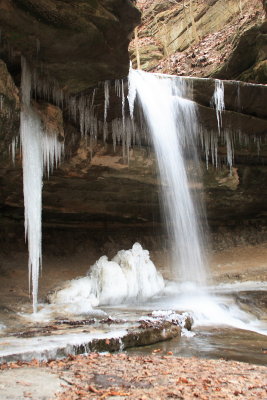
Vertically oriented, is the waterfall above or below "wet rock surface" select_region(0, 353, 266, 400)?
above

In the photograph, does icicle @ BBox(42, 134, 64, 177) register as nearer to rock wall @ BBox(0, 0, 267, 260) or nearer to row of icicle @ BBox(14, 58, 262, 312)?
row of icicle @ BBox(14, 58, 262, 312)

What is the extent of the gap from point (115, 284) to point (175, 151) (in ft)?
14.3

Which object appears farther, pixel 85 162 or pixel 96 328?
pixel 85 162

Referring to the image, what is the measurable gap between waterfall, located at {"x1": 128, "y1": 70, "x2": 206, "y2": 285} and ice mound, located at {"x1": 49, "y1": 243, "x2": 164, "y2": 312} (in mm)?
2553

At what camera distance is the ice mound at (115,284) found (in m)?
8.86

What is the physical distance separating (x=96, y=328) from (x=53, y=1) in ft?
17.1

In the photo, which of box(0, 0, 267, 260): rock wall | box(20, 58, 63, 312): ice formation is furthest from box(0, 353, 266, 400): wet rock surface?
box(0, 0, 267, 260): rock wall

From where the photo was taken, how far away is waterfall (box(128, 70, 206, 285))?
9.64m

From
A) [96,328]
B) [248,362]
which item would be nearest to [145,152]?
[96,328]

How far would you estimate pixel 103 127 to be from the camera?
31.7ft

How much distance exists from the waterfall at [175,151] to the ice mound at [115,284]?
8.37 ft

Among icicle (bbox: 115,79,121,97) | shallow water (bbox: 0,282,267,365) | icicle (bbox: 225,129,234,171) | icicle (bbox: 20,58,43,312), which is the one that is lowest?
shallow water (bbox: 0,282,267,365)

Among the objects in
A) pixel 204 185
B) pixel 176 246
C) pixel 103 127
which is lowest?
pixel 176 246

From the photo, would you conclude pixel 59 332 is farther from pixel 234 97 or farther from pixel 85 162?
pixel 234 97
